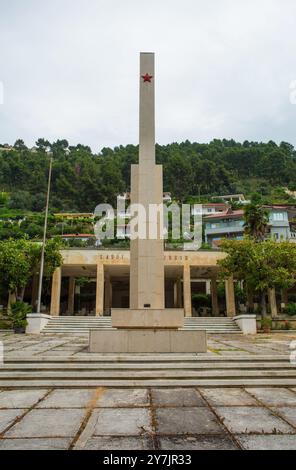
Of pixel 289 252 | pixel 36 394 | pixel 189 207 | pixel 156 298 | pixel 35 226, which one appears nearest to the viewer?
pixel 36 394

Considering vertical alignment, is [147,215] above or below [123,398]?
above

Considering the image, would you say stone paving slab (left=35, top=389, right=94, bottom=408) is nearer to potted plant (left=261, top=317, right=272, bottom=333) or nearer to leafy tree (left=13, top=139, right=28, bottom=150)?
potted plant (left=261, top=317, right=272, bottom=333)

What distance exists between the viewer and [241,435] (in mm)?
4488

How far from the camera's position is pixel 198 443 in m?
4.27

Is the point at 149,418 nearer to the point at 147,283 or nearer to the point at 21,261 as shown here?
the point at 147,283

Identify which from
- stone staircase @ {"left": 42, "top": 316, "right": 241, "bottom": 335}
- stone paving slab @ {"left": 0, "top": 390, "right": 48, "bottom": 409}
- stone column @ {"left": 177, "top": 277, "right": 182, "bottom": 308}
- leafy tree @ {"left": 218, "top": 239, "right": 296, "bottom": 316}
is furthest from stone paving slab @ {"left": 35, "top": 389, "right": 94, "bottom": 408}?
stone column @ {"left": 177, "top": 277, "right": 182, "bottom": 308}

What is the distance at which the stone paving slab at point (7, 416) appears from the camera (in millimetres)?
4887

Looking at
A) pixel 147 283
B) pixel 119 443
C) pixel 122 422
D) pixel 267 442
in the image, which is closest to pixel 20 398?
pixel 122 422

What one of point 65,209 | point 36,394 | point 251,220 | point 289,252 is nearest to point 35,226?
point 65,209

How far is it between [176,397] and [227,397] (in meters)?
0.93

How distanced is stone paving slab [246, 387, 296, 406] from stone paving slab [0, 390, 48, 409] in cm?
400

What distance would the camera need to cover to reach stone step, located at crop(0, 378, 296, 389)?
7.20 meters

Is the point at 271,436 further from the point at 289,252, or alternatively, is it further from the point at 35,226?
the point at 35,226
